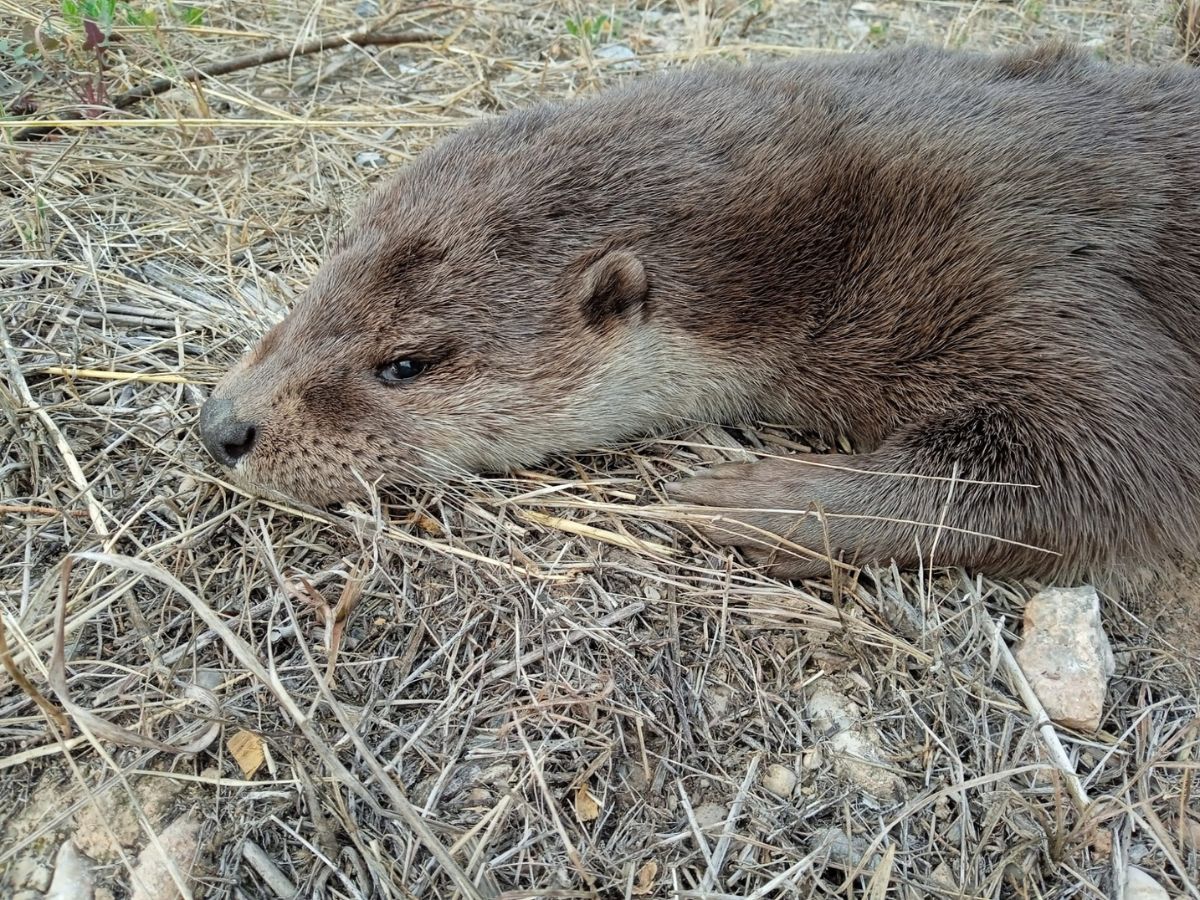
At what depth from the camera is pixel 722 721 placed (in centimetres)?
191

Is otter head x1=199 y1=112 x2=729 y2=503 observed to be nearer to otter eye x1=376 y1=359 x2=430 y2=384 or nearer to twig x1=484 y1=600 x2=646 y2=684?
otter eye x1=376 y1=359 x2=430 y2=384

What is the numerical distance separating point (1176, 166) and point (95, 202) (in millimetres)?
3439

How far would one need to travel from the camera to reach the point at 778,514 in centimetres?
223

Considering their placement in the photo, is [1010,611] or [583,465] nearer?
[1010,611]

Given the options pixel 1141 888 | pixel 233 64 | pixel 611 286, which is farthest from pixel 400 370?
pixel 233 64

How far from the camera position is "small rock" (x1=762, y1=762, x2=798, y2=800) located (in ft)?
5.94

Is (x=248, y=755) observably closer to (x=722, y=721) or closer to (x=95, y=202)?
(x=722, y=721)

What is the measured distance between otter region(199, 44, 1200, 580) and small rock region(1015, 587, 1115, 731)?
133 mm

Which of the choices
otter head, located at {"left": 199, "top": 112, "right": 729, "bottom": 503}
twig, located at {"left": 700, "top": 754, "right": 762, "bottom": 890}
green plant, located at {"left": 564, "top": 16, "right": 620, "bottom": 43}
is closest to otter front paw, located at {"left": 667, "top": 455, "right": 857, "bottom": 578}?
otter head, located at {"left": 199, "top": 112, "right": 729, "bottom": 503}

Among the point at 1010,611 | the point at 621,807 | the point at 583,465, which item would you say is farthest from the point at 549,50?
the point at 621,807

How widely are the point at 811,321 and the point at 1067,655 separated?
1049 mm

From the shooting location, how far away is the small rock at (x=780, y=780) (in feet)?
5.94

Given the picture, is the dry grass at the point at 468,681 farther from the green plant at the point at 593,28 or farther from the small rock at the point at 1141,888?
the green plant at the point at 593,28

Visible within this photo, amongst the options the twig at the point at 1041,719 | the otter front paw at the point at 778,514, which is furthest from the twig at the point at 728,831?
the twig at the point at 1041,719
